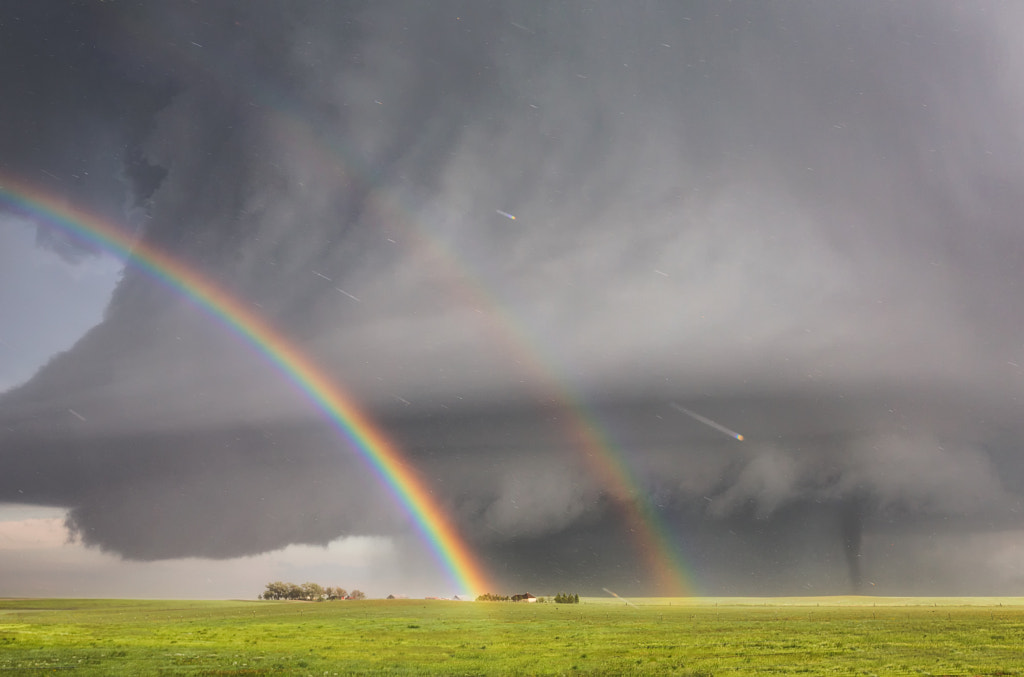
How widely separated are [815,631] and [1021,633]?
610 inches

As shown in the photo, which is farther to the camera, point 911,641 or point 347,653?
point 911,641

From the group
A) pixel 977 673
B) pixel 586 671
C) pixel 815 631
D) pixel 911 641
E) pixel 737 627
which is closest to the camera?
pixel 977 673

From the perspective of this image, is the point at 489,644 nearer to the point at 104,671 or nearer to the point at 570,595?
the point at 104,671

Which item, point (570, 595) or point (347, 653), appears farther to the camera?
point (570, 595)

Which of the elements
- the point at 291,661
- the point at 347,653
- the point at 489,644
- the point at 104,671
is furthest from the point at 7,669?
the point at 489,644

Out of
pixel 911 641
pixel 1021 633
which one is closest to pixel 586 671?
pixel 911 641

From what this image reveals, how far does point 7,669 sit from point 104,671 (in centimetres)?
531

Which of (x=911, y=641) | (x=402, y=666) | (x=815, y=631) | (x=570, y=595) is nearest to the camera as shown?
(x=402, y=666)

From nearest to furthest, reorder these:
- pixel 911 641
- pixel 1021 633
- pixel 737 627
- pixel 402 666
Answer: pixel 402 666, pixel 911 641, pixel 1021 633, pixel 737 627

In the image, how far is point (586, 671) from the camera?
39.0 metres

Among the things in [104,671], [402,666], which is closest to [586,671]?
[402,666]

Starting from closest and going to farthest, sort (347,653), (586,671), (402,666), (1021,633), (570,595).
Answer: (586,671) → (402,666) → (347,653) → (1021,633) → (570,595)

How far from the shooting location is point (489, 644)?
56.1 meters

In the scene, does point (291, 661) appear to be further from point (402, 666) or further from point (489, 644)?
point (489, 644)
